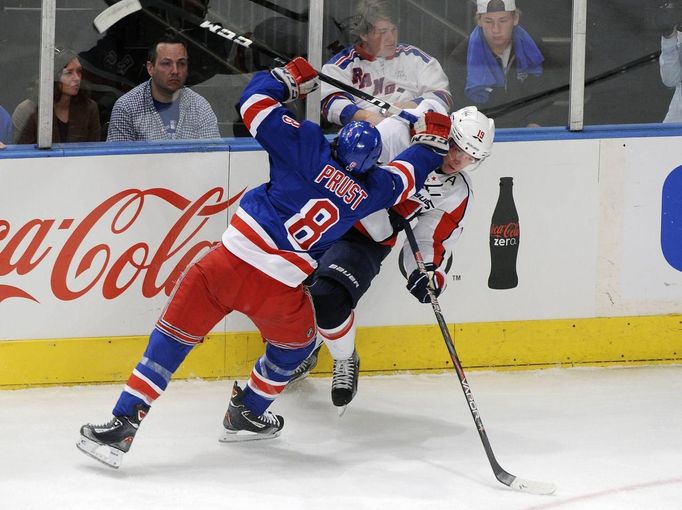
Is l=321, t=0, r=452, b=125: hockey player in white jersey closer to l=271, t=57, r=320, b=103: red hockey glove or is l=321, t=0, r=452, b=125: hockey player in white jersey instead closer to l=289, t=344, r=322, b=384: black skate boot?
l=271, t=57, r=320, b=103: red hockey glove

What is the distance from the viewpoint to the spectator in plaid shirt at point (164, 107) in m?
4.27

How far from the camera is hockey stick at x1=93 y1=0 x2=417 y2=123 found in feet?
13.2

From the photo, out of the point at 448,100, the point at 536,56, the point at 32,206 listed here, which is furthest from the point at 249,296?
the point at 536,56

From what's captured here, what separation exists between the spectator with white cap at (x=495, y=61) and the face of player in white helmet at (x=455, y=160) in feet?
2.17

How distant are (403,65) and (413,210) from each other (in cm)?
66

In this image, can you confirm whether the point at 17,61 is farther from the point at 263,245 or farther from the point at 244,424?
the point at 244,424

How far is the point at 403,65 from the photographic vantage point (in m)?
4.42

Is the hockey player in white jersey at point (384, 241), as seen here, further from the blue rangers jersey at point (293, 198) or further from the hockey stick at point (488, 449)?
the blue rangers jersey at point (293, 198)

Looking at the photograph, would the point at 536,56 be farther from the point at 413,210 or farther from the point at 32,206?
the point at 32,206

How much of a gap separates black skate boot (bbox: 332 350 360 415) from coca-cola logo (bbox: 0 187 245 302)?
2.16ft

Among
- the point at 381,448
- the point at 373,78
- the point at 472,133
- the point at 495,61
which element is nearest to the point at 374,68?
the point at 373,78

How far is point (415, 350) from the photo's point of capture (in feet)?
15.0

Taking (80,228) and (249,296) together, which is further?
(80,228)

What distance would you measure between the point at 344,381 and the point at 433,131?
0.87 m
